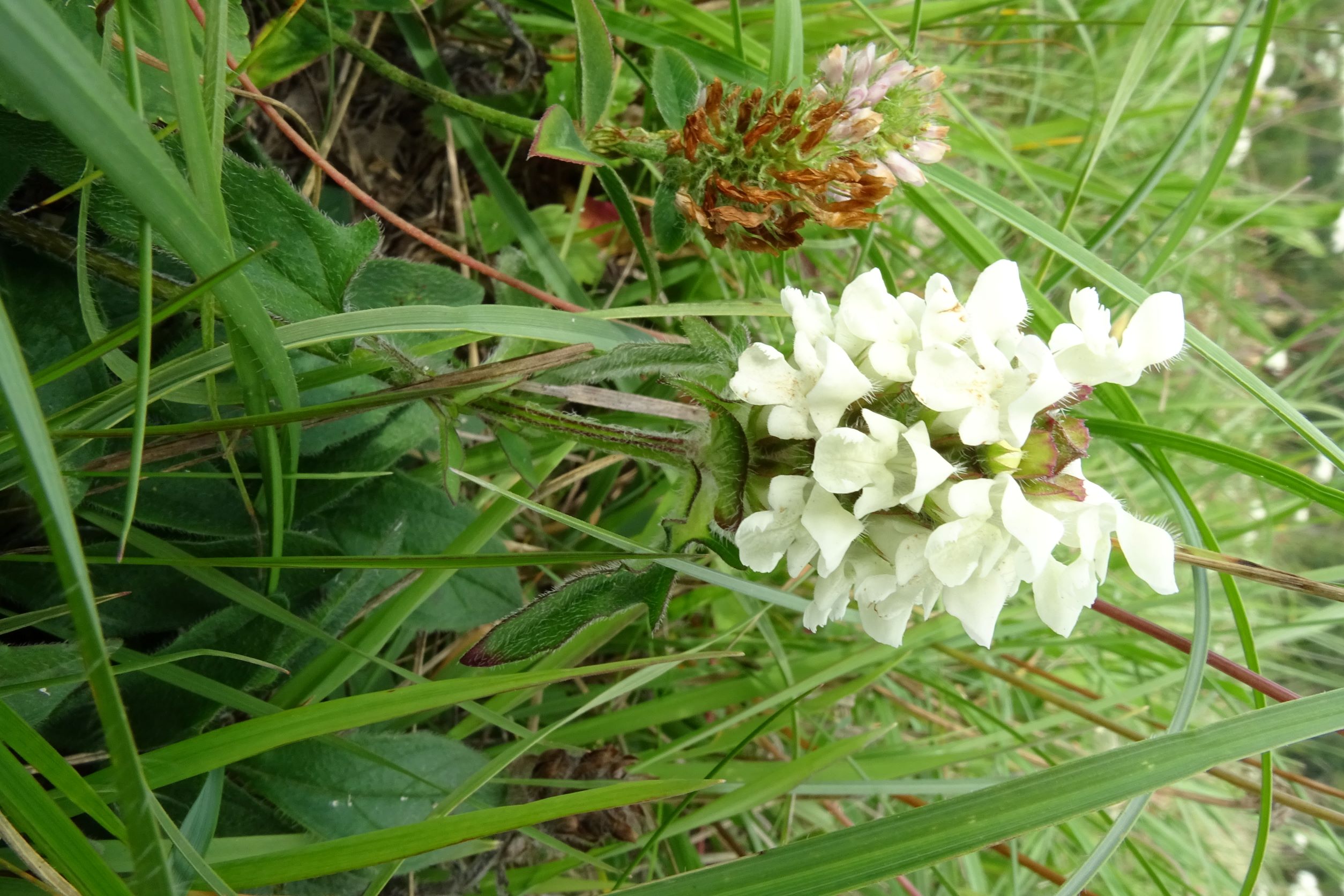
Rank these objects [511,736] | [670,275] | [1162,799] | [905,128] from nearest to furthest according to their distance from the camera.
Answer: [905,128] < [511,736] < [670,275] < [1162,799]

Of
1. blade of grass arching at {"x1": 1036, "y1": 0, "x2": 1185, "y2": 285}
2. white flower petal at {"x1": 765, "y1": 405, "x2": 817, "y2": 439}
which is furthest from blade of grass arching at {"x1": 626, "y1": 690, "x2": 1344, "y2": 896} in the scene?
blade of grass arching at {"x1": 1036, "y1": 0, "x2": 1185, "y2": 285}

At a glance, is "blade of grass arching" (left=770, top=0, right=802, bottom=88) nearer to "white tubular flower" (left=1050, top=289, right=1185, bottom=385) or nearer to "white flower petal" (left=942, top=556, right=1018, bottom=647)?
"white tubular flower" (left=1050, top=289, right=1185, bottom=385)

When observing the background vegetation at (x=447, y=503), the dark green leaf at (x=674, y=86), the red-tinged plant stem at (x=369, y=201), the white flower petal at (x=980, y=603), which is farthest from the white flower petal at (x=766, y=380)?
the dark green leaf at (x=674, y=86)

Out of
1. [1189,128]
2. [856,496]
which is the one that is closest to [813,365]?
[856,496]

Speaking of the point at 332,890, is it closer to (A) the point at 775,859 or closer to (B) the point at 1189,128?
(A) the point at 775,859

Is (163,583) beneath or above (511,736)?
above

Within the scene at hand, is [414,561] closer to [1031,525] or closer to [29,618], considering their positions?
[29,618]
